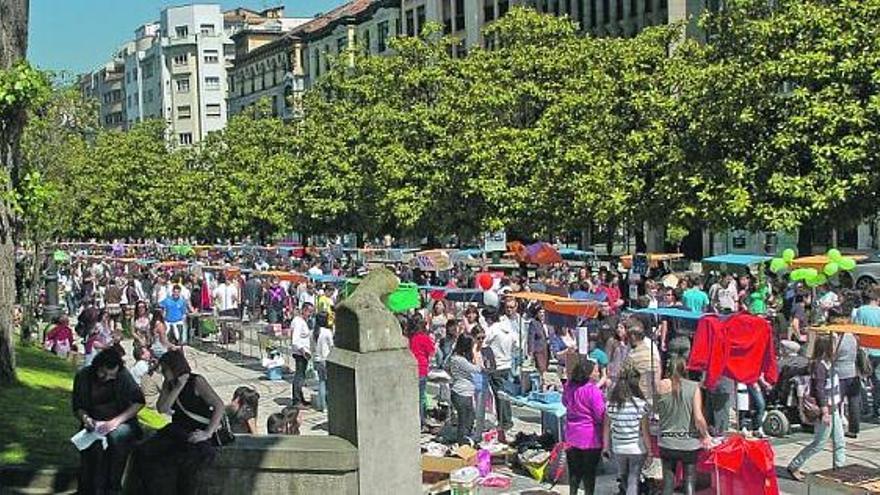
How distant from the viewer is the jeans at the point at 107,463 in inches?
340

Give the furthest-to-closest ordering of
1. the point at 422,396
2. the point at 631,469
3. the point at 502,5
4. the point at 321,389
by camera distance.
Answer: the point at 502,5
the point at 321,389
the point at 422,396
the point at 631,469

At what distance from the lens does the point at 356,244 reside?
60.9 m

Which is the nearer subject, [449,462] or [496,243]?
[449,462]

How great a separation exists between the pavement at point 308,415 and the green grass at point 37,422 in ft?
11.4

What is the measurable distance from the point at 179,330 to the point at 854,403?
16.2 meters

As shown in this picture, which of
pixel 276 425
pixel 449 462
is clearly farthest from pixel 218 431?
pixel 449 462

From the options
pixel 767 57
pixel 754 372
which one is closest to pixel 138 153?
pixel 767 57

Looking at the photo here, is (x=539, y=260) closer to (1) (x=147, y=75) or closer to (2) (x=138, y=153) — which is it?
(2) (x=138, y=153)

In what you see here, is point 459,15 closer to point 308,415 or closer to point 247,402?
point 308,415

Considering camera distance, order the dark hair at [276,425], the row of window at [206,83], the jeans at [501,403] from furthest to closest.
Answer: the row of window at [206,83] → the jeans at [501,403] → the dark hair at [276,425]

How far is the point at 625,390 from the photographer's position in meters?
10.9

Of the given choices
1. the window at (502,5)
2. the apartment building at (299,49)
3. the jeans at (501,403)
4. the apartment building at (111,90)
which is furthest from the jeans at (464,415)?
the apartment building at (111,90)

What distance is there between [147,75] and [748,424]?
480 feet

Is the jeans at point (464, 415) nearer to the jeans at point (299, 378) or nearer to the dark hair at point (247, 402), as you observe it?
the dark hair at point (247, 402)
